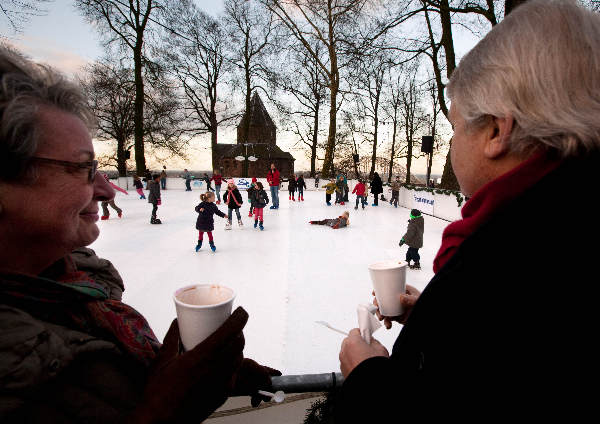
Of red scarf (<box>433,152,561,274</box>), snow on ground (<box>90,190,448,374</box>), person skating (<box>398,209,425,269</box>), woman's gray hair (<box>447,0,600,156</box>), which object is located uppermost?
woman's gray hair (<box>447,0,600,156</box>)

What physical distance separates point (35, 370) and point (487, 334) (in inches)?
34.1

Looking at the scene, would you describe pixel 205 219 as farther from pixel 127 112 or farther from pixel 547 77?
pixel 127 112

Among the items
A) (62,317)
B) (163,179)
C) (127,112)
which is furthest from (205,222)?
(127,112)

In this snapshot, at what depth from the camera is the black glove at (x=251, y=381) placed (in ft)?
4.14

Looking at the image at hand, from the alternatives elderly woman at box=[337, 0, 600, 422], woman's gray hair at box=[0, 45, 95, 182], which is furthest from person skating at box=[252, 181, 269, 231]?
elderly woman at box=[337, 0, 600, 422]

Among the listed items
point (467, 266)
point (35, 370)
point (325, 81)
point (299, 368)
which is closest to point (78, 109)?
point (35, 370)

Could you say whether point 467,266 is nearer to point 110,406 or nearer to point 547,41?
point 547,41

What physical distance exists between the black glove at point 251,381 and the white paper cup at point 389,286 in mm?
582

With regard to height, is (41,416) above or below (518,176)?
below

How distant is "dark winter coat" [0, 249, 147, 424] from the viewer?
60cm

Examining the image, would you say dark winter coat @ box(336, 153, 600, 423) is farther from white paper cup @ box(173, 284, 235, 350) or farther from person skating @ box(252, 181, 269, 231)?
person skating @ box(252, 181, 269, 231)

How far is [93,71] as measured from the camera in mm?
19359

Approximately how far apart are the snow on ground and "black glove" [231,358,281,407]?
1457 millimetres

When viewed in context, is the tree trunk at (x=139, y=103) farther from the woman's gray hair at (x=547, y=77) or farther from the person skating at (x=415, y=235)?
the woman's gray hair at (x=547, y=77)
